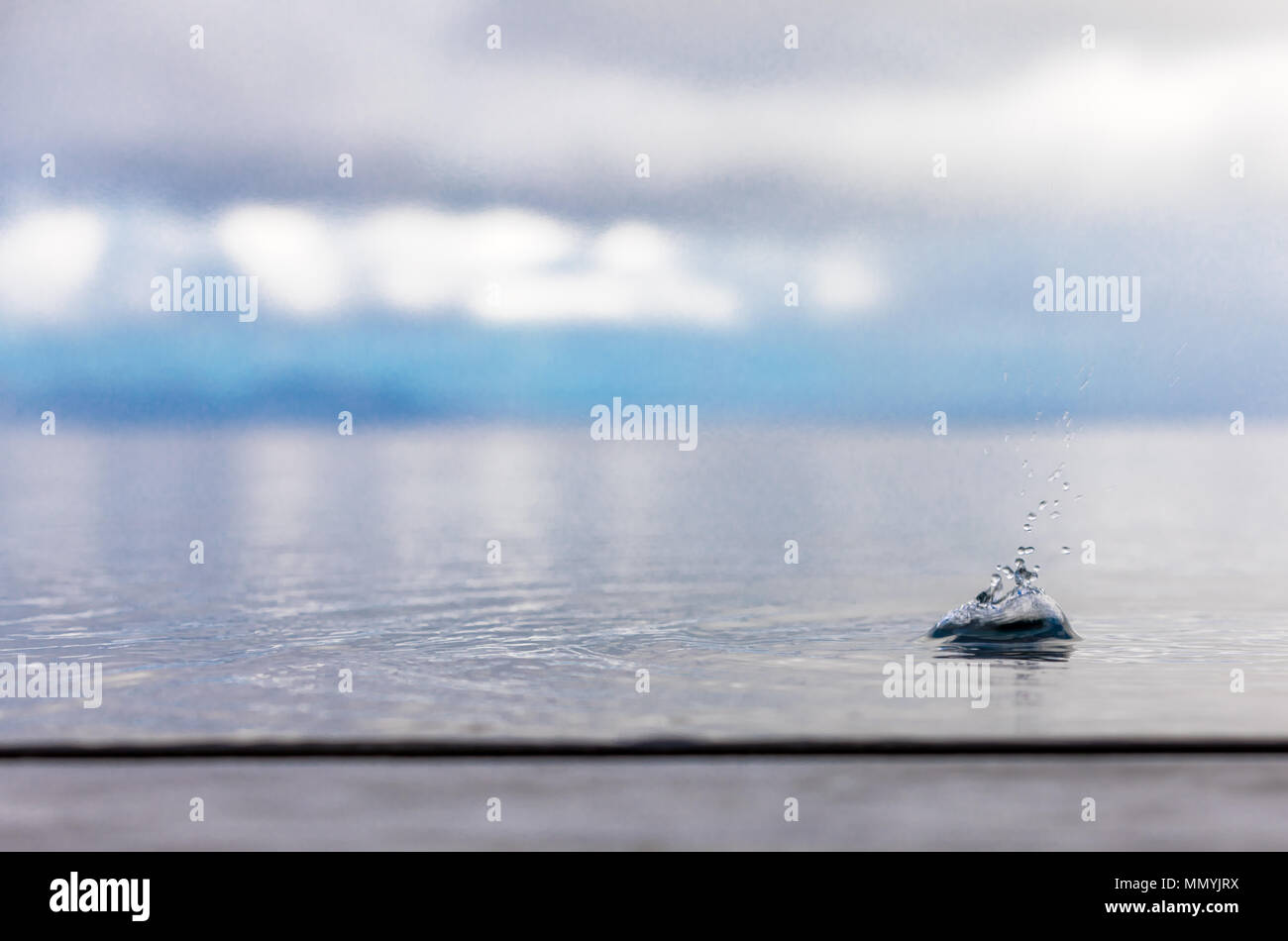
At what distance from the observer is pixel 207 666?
302 inches

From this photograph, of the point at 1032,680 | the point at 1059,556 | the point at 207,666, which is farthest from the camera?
the point at 1059,556

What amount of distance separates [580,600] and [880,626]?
2.55 metres

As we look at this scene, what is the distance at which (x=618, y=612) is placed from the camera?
996cm

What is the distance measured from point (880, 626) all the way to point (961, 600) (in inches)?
73.7

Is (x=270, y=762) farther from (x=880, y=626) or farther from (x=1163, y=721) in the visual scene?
(x=880, y=626)

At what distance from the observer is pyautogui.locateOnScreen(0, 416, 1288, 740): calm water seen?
20.4 ft

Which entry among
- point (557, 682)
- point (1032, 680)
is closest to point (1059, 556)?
point (1032, 680)

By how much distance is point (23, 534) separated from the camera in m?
17.0

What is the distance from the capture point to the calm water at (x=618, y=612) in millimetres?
6211
